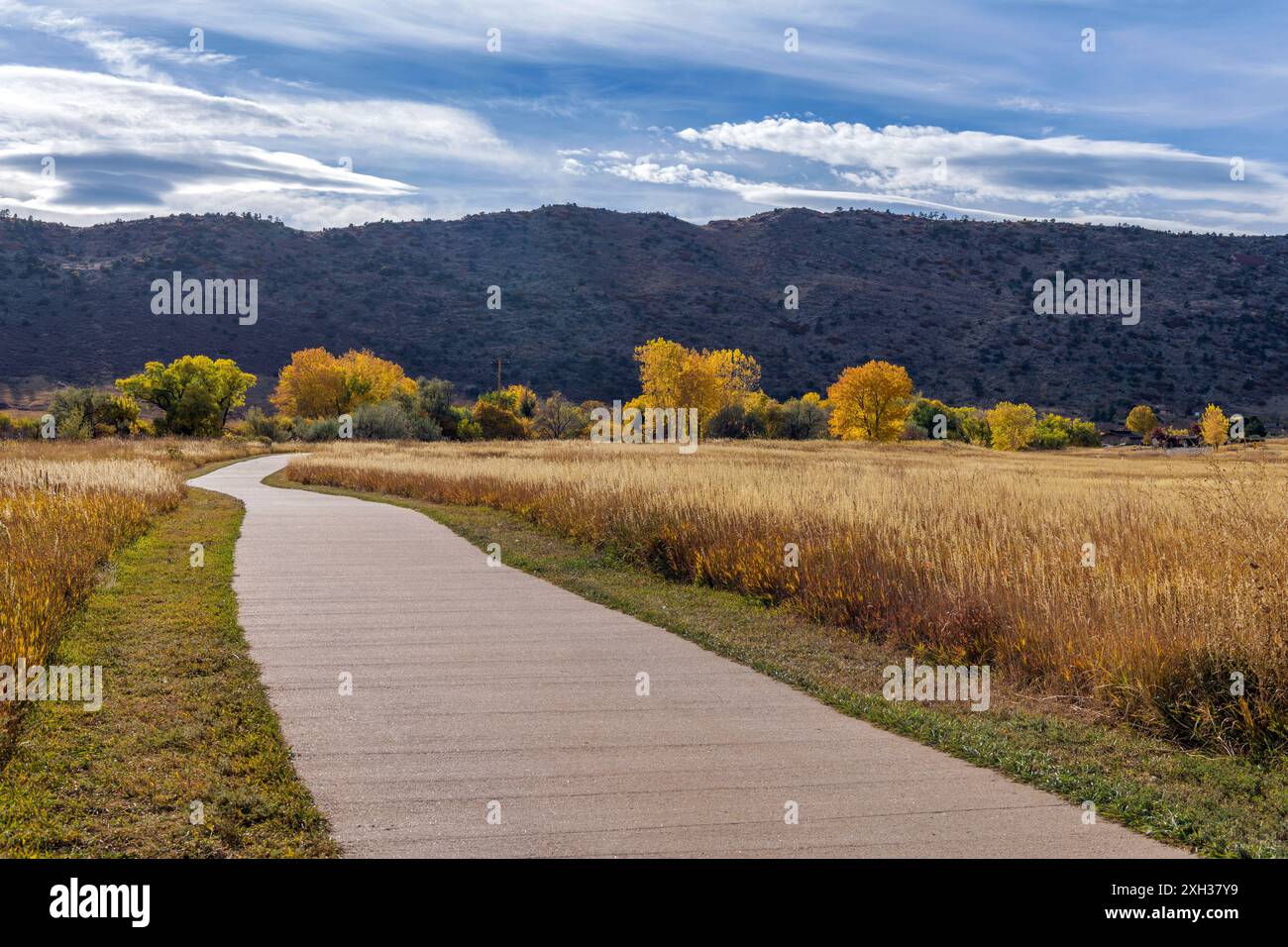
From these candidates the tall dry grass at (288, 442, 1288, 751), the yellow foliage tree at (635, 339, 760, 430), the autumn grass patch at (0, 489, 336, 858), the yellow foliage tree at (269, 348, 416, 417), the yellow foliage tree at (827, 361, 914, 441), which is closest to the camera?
the autumn grass patch at (0, 489, 336, 858)

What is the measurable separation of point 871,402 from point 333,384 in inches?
1553

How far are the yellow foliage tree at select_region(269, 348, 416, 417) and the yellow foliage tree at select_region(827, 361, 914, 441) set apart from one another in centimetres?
3179

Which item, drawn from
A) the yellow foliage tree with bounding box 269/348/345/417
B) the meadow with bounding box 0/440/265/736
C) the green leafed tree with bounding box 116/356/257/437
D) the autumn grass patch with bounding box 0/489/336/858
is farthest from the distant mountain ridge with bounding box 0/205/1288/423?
the autumn grass patch with bounding box 0/489/336/858

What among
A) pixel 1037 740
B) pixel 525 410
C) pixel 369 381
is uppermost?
pixel 369 381

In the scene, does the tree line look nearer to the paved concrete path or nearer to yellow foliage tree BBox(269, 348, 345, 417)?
yellow foliage tree BBox(269, 348, 345, 417)

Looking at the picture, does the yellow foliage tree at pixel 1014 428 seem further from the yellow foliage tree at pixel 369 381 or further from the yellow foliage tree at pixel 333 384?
the yellow foliage tree at pixel 333 384

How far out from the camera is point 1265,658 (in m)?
7.11

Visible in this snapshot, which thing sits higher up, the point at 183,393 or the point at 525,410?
the point at 183,393

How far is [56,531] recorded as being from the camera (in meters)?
14.1

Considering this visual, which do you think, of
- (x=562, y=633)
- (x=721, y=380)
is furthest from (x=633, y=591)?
(x=721, y=380)

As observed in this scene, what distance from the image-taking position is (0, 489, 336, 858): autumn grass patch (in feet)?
17.4

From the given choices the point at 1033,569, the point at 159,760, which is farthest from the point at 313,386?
the point at 159,760

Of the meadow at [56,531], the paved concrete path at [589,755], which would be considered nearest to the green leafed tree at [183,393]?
the meadow at [56,531]

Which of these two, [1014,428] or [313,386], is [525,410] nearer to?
[313,386]
